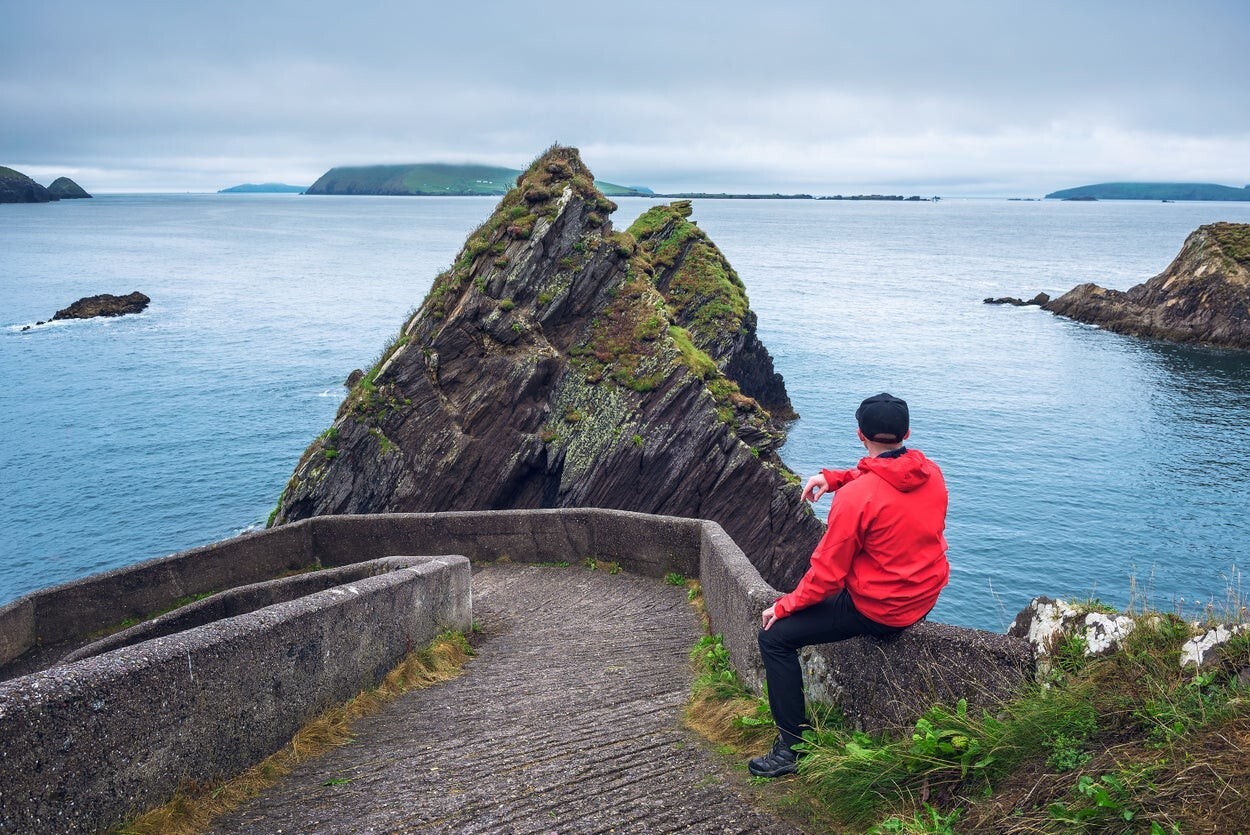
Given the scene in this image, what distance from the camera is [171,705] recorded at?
535 centimetres

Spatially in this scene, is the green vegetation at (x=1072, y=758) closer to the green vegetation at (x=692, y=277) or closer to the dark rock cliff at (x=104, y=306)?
the green vegetation at (x=692, y=277)

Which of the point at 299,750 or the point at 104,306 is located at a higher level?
the point at 104,306

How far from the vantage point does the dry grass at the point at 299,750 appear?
5086 millimetres

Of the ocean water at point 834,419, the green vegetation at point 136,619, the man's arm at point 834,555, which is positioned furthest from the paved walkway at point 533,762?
the green vegetation at point 136,619

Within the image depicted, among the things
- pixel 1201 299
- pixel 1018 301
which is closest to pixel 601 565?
pixel 1201 299

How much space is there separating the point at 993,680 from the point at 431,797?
342cm

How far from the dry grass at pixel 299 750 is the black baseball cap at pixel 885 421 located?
14.5 ft

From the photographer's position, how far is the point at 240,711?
5895mm

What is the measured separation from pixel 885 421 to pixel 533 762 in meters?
3.26

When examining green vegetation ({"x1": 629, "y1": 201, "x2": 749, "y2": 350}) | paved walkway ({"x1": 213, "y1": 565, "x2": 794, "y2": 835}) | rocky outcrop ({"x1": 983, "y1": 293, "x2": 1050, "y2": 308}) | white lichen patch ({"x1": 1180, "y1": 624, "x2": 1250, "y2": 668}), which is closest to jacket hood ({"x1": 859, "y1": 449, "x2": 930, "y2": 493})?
white lichen patch ({"x1": 1180, "y1": 624, "x2": 1250, "y2": 668})

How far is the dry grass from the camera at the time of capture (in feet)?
16.7

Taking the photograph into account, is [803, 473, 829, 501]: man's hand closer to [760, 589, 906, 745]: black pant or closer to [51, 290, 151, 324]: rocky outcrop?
[760, 589, 906, 745]: black pant

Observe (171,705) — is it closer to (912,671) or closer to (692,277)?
(912,671)

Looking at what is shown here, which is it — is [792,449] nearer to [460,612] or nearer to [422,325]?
[422,325]
